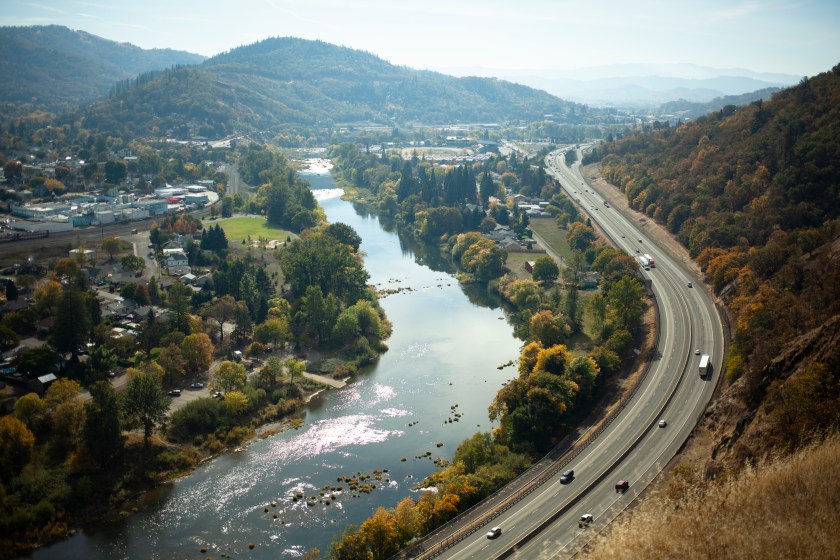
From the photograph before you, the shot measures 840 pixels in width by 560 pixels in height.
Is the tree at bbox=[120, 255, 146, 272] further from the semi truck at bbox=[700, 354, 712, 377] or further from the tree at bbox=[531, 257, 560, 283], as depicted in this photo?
the semi truck at bbox=[700, 354, 712, 377]

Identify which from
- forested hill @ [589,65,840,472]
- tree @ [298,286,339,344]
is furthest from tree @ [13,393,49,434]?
forested hill @ [589,65,840,472]

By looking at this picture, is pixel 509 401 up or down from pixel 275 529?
up

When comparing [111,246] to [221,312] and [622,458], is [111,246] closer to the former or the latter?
[221,312]

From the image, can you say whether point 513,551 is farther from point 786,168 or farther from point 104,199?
point 104,199

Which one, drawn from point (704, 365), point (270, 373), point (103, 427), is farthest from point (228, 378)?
point (704, 365)

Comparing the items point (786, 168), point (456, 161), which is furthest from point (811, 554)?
point (456, 161)

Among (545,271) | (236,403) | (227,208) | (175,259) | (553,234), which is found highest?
(227,208)
